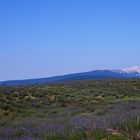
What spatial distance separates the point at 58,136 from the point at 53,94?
4007cm

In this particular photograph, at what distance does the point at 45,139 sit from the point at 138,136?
1996mm

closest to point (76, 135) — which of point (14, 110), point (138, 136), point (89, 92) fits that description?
point (138, 136)

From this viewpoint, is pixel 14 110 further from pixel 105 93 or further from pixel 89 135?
pixel 89 135

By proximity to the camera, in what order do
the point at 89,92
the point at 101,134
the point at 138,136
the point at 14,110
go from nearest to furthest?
1. the point at 138,136
2. the point at 101,134
3. the point at 14,110
4. the point at 89,92

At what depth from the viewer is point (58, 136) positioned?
7.11 metres

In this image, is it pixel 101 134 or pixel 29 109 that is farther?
pixel 29 109

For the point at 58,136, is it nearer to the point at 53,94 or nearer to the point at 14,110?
the point at 14,110

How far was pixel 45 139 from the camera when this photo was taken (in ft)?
23.4

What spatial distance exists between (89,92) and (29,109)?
16.5 meters

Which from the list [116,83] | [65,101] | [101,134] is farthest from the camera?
[116,83]

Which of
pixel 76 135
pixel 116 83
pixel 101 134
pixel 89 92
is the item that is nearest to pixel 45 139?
pixel 76 135

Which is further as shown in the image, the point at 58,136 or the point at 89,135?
the point at 58,136

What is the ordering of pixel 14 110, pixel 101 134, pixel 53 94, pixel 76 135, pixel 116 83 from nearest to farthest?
pixel 101 134 → pixel 76 135 → pixel 14 110 → pixel 53 94 → pixel 116 83

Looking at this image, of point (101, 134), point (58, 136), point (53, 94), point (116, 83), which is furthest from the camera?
point (116, 83)
